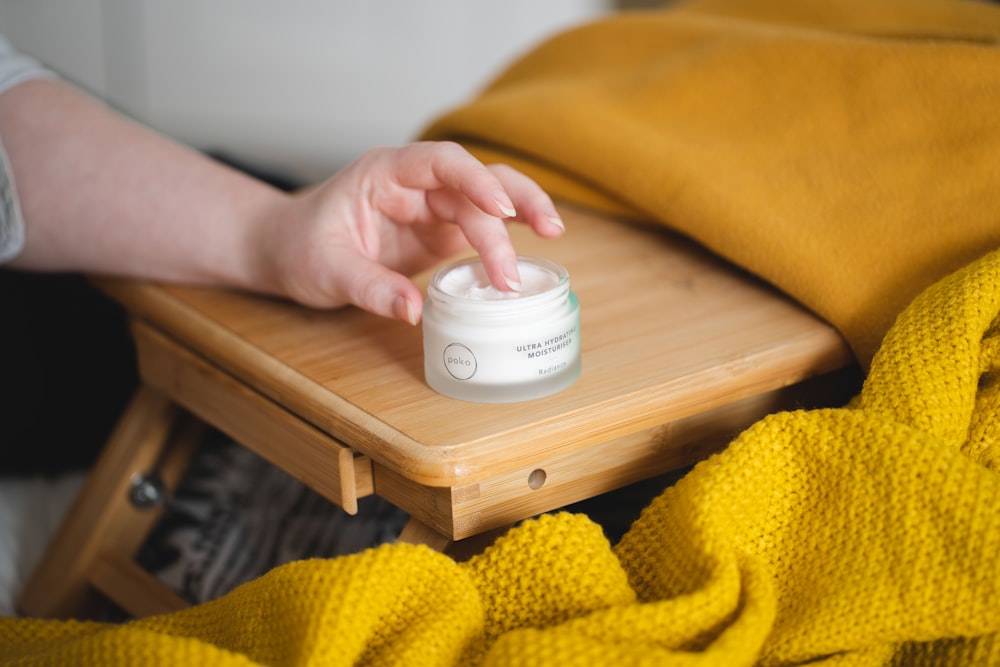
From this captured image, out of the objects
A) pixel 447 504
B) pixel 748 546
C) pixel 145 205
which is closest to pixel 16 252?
pixel 145 205

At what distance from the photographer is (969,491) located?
0.48 meters

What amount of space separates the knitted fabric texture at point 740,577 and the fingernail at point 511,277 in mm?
137

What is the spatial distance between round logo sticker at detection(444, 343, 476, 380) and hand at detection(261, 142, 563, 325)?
4cm

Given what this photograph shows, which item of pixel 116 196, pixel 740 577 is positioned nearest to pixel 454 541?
pixel 740 577

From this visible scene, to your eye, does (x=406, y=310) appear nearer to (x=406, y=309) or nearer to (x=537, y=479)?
(x=406, y=309)

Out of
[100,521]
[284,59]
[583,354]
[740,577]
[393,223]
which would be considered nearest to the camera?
[740,577]

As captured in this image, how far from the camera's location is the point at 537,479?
57 cm

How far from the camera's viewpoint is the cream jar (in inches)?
21.8

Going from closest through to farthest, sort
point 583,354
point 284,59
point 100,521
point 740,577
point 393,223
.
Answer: point 740,577, point 583,354, point 393,223, point 100,521, point 284,59

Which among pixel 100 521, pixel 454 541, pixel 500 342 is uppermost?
pixel 500 342

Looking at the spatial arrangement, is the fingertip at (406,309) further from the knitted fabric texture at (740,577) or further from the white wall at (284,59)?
the white wall at (284,59)

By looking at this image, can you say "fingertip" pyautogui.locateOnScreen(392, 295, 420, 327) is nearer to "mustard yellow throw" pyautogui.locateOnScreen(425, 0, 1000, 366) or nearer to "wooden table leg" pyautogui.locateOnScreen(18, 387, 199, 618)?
"mustard yellow throw" pyautogui.locateOnScreen(425, 0, 1000, 366)

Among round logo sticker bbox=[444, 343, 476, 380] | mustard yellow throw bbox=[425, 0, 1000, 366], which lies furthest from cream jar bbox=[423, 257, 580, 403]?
mustard yellow throw bbox=[425, 0, 1000, 366]

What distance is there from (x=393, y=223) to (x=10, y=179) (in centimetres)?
29
